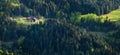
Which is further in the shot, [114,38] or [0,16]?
[0,16]

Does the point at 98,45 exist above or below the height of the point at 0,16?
below

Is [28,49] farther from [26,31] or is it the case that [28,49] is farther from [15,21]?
[15,21]

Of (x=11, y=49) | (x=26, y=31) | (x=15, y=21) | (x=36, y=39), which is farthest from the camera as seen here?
(x=15, y=21)

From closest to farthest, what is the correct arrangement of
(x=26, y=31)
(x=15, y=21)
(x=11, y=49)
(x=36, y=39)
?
1. (x=11, y=49)
2. (x=36, y=39)
3. (x=26, y=31)
4. (x=15, y=21)

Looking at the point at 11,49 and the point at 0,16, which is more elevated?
the point at 0,16

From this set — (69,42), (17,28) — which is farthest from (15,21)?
(69,42)

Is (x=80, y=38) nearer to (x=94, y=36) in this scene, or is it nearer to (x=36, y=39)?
(x=94, y=36)

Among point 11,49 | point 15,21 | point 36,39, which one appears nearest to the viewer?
point 11,49

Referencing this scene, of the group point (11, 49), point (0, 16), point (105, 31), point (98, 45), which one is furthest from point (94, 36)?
point (0, 16)
